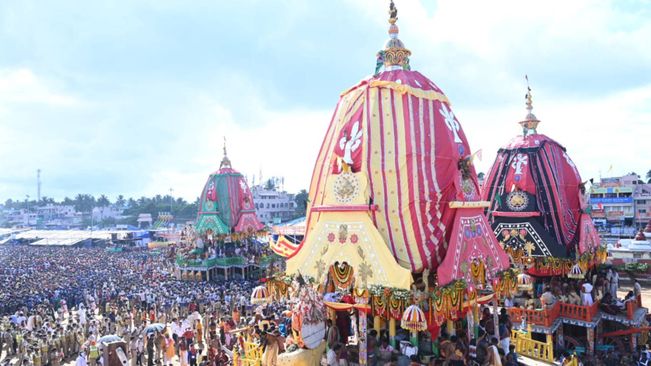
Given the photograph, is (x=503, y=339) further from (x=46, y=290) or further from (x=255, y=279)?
(x=46, y=290)

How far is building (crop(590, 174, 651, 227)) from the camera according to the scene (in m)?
53.8

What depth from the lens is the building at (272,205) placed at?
77.5 m

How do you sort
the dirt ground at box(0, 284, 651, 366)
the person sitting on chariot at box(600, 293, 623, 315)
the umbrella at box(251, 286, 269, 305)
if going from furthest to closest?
the person sitting on chariot at box(600, 293, 623, 315) < the umbrella at box(251, 286, 269, 305) < the dirt ground at box(0, 284, 651, 366)

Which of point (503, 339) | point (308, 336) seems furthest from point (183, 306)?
point (503, 339)

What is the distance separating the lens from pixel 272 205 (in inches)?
3118

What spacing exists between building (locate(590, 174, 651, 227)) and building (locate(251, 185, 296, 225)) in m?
44.2

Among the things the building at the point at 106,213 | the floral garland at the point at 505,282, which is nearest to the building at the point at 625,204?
the floral garland at the point at 505,282

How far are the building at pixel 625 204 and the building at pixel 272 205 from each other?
4416 centimetres

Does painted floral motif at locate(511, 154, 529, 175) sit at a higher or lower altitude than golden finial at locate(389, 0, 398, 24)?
lower

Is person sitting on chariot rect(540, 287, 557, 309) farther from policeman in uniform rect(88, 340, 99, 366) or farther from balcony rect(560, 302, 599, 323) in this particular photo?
policeman in uniform rect(88, 340, 99, 366)

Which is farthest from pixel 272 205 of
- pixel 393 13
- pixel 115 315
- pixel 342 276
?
pixel 342 276

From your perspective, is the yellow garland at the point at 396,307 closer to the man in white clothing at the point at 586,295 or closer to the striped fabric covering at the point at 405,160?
the striped fabric covering at the point at 405,160

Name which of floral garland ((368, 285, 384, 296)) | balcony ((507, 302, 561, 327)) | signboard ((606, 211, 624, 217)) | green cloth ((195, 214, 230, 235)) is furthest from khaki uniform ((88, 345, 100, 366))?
signboard ((606, 211, 624, 217))

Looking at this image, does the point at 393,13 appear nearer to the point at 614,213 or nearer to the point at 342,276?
the point at 342,276
